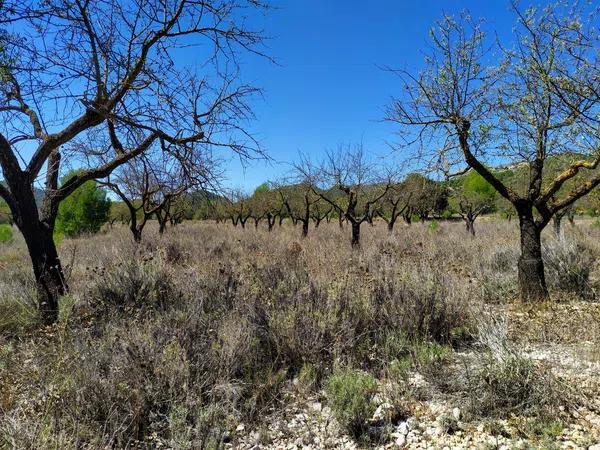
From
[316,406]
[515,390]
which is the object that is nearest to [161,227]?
[316,406]

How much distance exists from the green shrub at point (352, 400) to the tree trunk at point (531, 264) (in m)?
4.50

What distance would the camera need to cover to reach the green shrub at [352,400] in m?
2.89

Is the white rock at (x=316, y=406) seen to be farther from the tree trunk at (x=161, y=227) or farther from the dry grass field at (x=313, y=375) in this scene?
the tree trunk at (x=161, y=227)

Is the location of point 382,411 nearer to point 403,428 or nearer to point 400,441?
point 403,428

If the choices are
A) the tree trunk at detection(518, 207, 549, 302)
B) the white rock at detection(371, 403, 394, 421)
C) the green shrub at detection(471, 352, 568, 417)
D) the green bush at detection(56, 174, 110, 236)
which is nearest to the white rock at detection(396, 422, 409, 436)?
the white rock at detection(371, 403, 394, 421)

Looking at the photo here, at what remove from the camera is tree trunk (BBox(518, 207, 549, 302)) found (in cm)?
632

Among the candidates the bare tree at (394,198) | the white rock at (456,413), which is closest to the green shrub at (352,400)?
the white rock at (456,413)

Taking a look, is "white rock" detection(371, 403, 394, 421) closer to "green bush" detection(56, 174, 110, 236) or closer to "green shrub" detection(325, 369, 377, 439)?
"green shrub" detection(325, 369, 377, 439)

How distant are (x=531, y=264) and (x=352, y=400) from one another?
16.5 ft

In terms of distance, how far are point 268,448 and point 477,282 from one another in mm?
5157

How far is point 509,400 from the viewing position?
2.95 m

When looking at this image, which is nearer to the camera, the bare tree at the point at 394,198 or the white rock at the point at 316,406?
the white rock at the point at 316,406

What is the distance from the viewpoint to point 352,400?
296cm

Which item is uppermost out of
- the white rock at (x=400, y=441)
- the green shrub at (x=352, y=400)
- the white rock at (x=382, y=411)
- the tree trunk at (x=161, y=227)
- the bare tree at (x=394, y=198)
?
the bare tree at (x=394, y=198)
